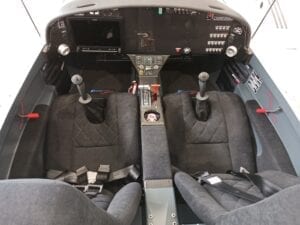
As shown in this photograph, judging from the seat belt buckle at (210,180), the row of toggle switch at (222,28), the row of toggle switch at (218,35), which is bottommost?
the seat belt buckle at (210,180)

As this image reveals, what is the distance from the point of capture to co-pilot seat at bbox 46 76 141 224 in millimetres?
1405

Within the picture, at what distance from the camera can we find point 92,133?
1.49 m

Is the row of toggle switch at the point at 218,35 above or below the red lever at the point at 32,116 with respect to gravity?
above

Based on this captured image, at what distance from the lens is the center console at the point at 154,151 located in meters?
1.05

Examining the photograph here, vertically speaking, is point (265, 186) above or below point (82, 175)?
above

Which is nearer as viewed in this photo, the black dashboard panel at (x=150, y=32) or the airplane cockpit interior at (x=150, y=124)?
the airplane cockpit interior at (x=150, y=124)

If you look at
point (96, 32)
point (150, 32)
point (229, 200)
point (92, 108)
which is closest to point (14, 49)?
point (96, 32)

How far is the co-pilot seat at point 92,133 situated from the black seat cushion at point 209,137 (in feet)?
0.65

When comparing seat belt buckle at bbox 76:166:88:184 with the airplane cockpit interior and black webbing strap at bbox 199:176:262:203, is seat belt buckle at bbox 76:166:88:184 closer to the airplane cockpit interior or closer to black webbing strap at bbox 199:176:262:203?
the airplane cockpit interior

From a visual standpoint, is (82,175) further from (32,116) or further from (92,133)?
(32,116)

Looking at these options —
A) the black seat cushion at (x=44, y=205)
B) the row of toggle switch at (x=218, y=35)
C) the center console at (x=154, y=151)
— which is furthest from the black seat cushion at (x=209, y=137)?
the black seat cushion at (x=44, y=205)

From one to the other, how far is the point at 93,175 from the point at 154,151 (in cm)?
31

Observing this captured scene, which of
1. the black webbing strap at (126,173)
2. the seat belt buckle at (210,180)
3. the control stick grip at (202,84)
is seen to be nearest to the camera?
A: the seat belt buckle at (210,180)

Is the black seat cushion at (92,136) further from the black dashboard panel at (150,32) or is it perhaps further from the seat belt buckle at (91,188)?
the black dashboard panel at (150,32)
